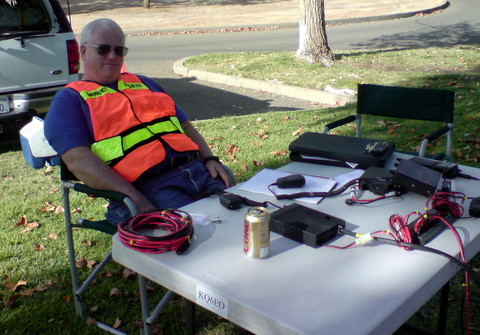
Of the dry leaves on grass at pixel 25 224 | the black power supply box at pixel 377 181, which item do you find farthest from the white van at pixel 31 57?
the black power supply box at pixel 377 181

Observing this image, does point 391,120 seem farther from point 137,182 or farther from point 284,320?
point 284,320

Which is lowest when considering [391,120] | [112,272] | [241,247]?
[112,272]

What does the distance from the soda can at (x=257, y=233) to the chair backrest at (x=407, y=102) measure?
2.42 metres

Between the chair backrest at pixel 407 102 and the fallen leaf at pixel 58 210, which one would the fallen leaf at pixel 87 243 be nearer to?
the fallen leaf at pixel 58 210

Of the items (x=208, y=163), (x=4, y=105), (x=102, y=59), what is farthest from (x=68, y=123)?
(x=4, y=105)

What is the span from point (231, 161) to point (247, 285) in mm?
3981

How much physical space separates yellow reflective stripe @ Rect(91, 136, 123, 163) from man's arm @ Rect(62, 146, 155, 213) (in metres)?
0.05

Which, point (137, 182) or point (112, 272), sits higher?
point (137, 182)

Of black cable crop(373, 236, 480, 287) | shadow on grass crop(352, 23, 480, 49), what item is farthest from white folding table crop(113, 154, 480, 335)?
shadow on grass crop(352, 23, 480, 49)

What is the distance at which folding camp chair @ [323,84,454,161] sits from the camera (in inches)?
155

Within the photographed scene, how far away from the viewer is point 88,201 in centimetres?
492

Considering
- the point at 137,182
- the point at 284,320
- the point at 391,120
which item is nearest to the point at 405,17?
the point at 391,120

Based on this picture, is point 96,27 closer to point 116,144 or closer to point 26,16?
point 116,144

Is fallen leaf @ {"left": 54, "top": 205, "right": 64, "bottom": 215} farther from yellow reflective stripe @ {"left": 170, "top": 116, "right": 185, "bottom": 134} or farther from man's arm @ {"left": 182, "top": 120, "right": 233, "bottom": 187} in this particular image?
yellow reflective stripe @ {"left": 170, "top": 116, "right": 185, "bottom": 134}
